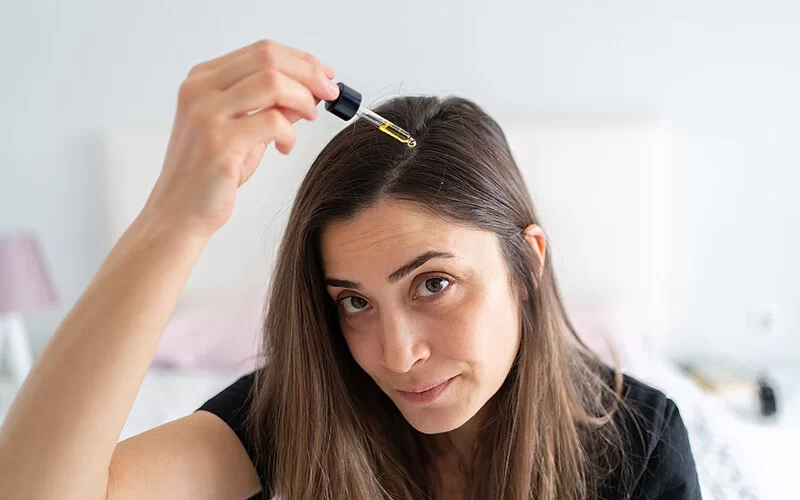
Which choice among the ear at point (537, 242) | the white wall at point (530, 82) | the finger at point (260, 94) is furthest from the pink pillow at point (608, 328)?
the finger at point (260, 94)

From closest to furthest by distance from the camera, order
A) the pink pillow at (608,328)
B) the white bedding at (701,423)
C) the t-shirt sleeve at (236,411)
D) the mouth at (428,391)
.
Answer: the mouth at (428,391) < the t-shirt sleeve at (236,411) < the white bedding at (701,423) < the pink pillow at (608,328)

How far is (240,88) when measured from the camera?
0.68 m

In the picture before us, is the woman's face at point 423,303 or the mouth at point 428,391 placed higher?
the woman's face at point 423,303

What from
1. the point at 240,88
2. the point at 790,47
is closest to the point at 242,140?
the point at 240,88

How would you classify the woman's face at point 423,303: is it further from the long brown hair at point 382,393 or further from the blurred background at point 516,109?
the blurred background at point 516,109

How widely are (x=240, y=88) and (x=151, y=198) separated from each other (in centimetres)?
16

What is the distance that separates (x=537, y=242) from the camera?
1.06 m

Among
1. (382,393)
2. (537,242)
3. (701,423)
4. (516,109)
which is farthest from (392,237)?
(516,109)

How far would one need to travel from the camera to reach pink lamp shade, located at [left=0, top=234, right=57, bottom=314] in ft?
7.53

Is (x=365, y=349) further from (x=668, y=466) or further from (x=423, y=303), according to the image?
(x=668, y=466)

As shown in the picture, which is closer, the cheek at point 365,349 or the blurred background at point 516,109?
the cheek at point 365,349

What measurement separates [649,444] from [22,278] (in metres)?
2.06

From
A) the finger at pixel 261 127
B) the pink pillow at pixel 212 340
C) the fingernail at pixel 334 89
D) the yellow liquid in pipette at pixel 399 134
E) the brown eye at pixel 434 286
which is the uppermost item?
the fingernail at pixel 334 89

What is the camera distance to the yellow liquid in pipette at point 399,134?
0.88 meters
